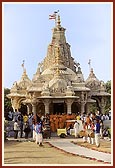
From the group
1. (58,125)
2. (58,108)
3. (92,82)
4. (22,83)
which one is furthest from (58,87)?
(22,83)

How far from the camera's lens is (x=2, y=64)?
359 inches

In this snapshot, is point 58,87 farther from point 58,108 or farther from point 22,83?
point 22,83

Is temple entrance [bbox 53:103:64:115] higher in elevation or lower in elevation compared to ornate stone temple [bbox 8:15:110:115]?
lower

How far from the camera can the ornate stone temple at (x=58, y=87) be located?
90.1 ft

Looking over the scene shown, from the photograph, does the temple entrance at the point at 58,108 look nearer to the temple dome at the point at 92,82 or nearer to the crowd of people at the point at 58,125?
the temple dome at the point at 92,82

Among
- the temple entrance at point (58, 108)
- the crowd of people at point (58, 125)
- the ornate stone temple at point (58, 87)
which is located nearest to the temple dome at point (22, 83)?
the ornate stone temple at point (58, 87)

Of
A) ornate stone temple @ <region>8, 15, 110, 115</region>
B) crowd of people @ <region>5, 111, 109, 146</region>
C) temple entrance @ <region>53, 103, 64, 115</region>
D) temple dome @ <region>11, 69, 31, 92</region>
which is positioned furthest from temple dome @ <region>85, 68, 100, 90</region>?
crowd of people @ <region>5, 111, 109, 146</region>

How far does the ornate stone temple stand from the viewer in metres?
A: 27.5

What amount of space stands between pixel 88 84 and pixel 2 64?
25.6 m

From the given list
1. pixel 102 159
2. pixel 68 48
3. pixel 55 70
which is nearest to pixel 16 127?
pixel 102 159

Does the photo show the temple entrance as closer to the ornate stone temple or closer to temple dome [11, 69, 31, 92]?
the ornate stone temple

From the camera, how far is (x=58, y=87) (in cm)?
2775

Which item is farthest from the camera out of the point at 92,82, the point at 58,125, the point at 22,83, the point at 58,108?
the point at 22,83

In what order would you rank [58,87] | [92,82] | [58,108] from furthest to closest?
[92,82] → [58,108] → [58,87]
